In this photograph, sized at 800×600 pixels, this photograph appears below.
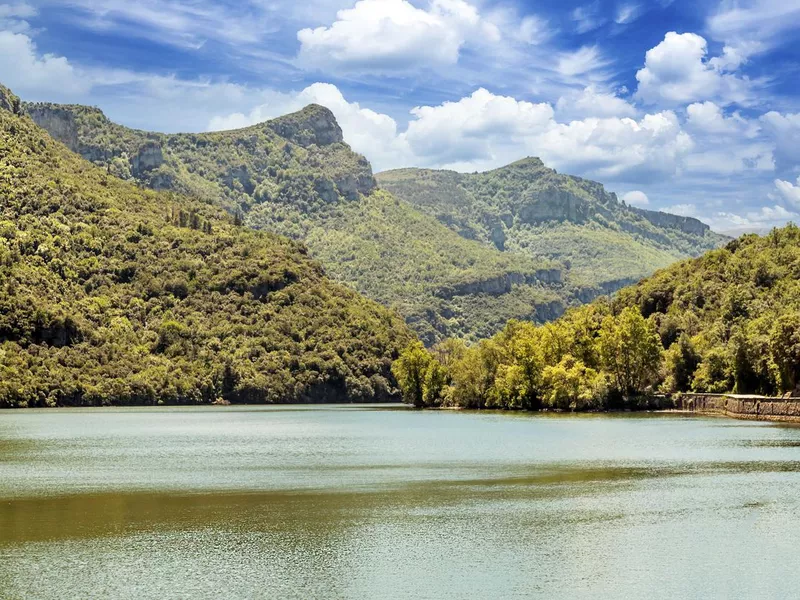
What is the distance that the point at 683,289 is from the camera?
194 m

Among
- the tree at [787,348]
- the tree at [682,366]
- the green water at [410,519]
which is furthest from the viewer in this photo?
the tree at [682,366]

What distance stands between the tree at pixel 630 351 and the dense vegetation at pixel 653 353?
17 cm

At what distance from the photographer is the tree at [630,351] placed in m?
147

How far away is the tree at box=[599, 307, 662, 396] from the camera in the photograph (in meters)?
147

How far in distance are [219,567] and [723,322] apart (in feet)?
462

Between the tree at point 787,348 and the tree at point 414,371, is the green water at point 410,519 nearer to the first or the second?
the tree at point 787,348

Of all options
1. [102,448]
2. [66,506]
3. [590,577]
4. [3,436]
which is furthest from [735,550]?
[3,436]

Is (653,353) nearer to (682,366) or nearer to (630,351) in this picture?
(630,351)

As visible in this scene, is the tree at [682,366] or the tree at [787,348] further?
the tree at [682,366]

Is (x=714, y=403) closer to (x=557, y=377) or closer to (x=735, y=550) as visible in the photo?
(x=557, y=377)

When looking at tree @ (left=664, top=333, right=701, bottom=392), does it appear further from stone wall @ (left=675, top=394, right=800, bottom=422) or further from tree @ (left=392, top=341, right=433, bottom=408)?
tree @ (left=392, top=341, right=433, bottom=408)

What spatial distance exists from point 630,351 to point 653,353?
3.58 m

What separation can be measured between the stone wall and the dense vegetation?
4.21 metres

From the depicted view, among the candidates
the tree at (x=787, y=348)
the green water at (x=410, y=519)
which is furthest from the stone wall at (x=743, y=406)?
the green water at (x=410, y=519)
